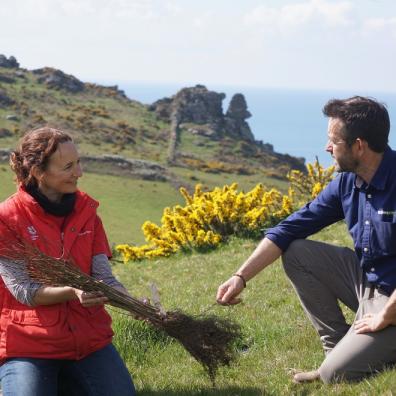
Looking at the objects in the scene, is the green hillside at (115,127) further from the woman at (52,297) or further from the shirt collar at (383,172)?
the shirt collar at (383,172)

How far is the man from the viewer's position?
4.76m

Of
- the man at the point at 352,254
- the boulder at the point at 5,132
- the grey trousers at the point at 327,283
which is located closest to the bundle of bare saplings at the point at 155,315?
the man at the point at 352,254

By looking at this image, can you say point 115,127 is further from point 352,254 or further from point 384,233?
point 384,233

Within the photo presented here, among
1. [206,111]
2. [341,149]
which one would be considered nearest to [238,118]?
[206,111]

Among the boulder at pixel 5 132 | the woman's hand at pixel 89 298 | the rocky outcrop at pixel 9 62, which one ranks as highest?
the rocky outcrop at pixel 9 62

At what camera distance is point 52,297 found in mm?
4703

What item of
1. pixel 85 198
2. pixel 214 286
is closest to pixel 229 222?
pixel 214 286

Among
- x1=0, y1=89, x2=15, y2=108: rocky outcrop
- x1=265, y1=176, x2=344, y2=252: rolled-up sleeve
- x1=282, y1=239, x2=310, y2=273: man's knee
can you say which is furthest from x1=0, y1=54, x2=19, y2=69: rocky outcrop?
x1=282, y1=239, x2=310, y2=273: man's knee

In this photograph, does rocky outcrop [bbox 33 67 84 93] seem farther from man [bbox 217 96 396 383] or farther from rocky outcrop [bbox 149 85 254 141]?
man [bbox 217 96 396 383]

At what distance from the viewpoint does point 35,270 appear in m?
4.75

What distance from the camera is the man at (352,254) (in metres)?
4.76

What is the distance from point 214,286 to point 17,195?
5.01 metres

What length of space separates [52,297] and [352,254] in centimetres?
228

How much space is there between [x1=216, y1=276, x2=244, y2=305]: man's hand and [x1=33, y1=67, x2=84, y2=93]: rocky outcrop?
109443mm
